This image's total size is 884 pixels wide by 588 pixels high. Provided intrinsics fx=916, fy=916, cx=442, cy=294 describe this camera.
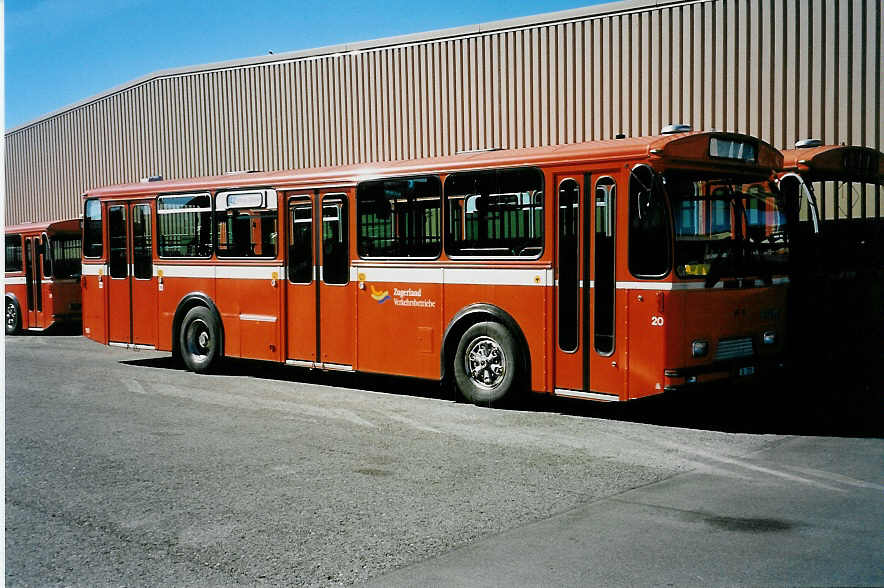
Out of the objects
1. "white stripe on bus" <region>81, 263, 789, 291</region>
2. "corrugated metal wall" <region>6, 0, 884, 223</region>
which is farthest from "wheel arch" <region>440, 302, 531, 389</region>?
"corrugated metal wall" <region>6, 0, 884, 223</region>

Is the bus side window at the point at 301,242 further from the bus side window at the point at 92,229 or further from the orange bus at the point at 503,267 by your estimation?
the bus side window at the point at 92,229

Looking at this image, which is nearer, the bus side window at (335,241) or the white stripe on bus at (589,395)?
the white stripe on bus at (589,395)

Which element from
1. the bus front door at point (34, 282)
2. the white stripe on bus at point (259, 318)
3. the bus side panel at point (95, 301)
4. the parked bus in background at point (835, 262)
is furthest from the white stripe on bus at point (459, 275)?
the bus front door at point (34, 282)

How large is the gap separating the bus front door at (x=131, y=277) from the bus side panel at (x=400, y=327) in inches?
180

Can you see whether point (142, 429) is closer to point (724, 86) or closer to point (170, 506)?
point (170, 506)

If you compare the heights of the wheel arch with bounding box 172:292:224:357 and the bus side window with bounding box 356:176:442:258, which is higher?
the bus side window with bounding box 356:176:442:258

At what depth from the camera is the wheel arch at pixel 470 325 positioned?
10031 millimetres

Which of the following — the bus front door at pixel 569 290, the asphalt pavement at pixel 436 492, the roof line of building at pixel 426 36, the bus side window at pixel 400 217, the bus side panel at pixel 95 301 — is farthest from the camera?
the roof line of building at pixel 426 36

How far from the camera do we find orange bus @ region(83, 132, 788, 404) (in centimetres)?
892

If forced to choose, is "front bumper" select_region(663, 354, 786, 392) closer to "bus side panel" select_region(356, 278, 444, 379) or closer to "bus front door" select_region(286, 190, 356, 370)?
"bus side panel" select_region(356, 278, 444, 379)

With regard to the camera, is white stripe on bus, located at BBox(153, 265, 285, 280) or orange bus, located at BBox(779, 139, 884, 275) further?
white stripe on bus, located at BBox(153, 265, 285, 280)

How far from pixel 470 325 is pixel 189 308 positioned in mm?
5441

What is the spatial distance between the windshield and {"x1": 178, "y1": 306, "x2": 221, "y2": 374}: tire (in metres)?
7.46

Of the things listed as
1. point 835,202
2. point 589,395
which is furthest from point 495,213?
point 835,202
